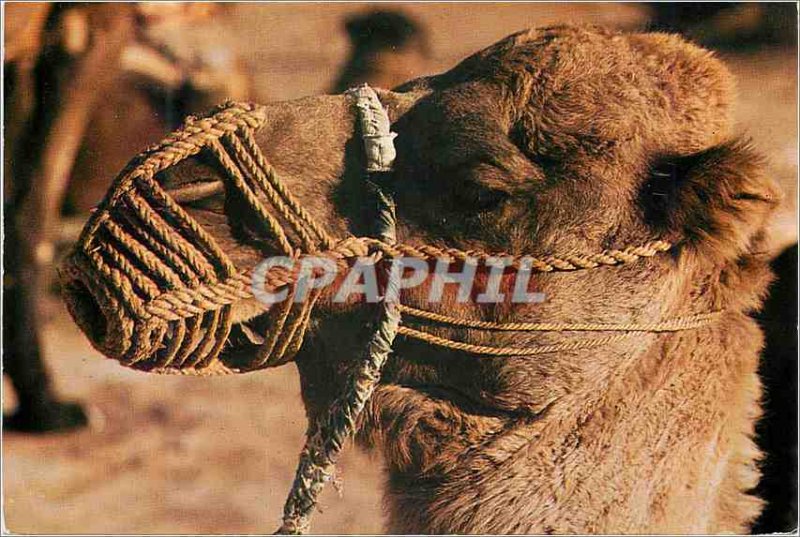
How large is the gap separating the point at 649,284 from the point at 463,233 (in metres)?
0.33

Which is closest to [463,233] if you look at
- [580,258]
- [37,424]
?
[580,258]

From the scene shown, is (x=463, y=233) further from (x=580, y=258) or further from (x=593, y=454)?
(x=593, y=454)

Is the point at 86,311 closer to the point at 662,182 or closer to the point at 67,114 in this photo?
the point at 662,182

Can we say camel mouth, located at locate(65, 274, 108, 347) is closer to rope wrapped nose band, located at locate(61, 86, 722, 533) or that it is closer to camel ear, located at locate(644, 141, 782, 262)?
rope wrapped nose band, located at locate(61, 86, 722, 533)

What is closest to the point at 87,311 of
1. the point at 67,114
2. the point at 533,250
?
the point at 533,250

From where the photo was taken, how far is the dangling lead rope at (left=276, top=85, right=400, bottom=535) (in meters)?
1.56

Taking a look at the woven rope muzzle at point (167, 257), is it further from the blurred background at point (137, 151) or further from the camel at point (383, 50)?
the camel at point (383, 50)

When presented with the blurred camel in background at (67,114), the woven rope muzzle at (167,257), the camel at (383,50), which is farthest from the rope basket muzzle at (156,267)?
the blurred camel in background at (67,114)

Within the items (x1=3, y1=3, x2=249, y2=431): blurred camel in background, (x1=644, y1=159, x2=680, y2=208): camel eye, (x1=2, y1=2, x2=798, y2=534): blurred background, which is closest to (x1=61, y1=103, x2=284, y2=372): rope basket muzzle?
(x1=644, y1=159, x2=680, y2=208): camel eye

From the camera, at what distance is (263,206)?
150 cm

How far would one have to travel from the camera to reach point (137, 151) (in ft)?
11.2

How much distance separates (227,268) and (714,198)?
805mm

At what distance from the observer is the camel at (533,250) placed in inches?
59.4

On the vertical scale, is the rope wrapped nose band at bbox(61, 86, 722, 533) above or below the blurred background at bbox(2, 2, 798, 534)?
above
